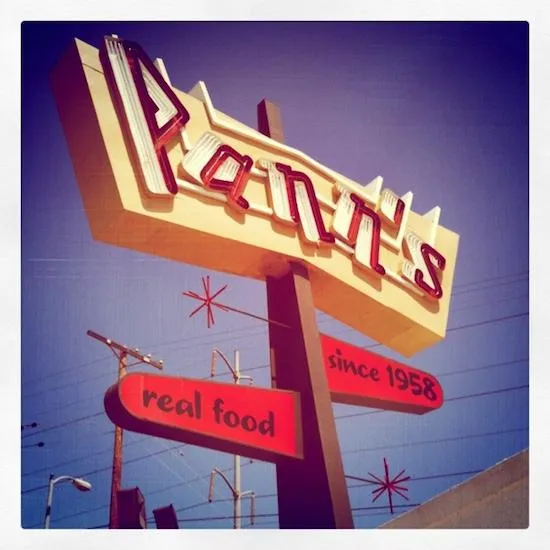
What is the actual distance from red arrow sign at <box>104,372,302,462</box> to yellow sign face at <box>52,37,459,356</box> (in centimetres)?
131

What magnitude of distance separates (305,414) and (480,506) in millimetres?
1730

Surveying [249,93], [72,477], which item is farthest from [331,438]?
[249,93]

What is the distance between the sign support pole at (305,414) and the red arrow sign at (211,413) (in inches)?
5.5

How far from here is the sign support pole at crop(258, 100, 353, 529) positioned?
23.4 ft

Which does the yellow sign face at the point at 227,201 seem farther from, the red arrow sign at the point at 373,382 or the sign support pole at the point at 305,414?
the red arrow sign at the point at 373,382

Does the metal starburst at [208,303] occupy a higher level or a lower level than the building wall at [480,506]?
higher

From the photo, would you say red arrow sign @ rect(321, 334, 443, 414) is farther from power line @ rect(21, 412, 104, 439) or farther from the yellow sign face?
power line @ rect(21, 412, 104, 439)

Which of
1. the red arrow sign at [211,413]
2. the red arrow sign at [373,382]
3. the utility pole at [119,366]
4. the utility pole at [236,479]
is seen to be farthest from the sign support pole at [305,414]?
the utility pole at [119,366]

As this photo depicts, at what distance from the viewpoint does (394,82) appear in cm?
848

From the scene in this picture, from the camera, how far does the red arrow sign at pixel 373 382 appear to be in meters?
7.87

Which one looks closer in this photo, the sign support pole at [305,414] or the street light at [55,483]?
the sign support pole at [305,414]

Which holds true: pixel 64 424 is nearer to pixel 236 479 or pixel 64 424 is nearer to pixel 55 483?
pixel 55 483
